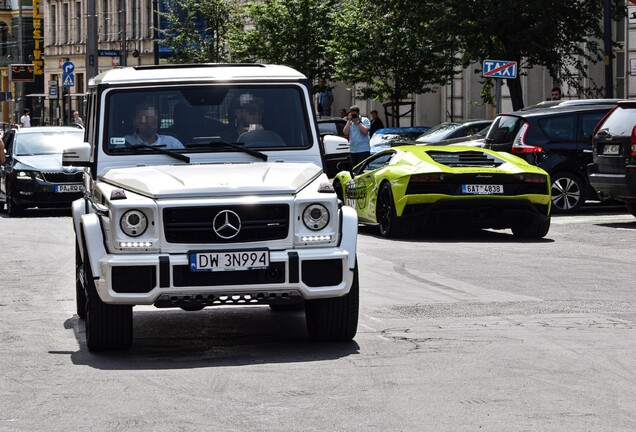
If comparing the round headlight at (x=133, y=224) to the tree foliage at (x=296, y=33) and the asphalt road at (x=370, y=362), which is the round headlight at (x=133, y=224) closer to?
the asphalt road at (x=370, y=362)

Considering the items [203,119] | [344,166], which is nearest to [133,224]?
[203,119]

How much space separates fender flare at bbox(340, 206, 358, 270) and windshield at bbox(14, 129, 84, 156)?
18.3 m

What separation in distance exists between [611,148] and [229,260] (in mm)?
11658

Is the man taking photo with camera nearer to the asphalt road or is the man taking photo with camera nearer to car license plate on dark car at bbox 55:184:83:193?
car license plate on dark car at bbox 55:184:83:193

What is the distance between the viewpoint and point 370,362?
888 centimetres

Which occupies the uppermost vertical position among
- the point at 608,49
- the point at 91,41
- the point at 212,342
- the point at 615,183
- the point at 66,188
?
A: the point at 91,41

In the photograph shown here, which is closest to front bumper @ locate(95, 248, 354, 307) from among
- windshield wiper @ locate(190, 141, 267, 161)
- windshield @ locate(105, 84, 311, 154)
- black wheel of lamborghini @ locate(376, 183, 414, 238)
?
windshield wiper @ locate(190, 141, 267, 161)

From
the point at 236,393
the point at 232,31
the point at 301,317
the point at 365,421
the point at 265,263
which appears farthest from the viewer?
the point at 232,31

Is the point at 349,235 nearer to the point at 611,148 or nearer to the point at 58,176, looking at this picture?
the point at 611,148

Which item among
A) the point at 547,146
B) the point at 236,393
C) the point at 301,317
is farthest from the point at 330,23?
the point at 236,393

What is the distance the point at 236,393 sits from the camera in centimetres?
789

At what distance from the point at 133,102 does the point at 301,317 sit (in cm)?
208

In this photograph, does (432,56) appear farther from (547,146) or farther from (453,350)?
(453,350)

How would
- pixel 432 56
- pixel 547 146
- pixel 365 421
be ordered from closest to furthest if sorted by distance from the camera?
1. pixel 365 421
2. pixel 547 146
3. pixel 432 56
